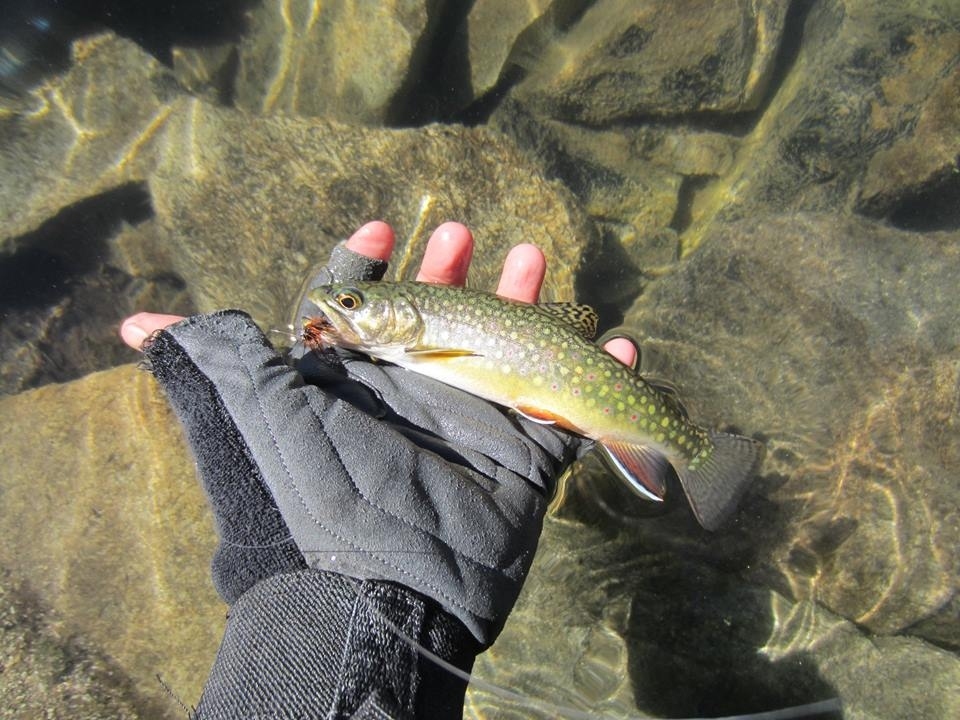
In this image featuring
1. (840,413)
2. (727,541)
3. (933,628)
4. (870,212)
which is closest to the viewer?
(933,628)

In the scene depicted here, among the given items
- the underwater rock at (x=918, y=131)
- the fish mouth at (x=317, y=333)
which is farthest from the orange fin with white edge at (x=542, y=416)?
the underwater rock at (x=918, y=131)

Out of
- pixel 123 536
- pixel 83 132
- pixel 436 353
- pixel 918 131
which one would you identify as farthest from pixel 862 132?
pixel 83 132

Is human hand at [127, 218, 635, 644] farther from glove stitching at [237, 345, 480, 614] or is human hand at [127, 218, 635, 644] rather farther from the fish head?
the fish head

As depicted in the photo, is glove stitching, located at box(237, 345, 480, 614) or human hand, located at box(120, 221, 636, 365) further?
human hand, located at box(120, 221, 636, 365)

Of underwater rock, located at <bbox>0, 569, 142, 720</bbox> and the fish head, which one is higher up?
the fish head

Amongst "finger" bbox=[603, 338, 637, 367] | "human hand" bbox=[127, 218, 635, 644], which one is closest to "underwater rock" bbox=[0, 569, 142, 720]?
"human hand" bbox=[127, 218, 635, 644]

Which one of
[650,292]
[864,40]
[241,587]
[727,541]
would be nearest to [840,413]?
[727,541]

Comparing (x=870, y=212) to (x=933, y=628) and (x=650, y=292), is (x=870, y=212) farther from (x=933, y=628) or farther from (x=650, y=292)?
(x=933, y=628)

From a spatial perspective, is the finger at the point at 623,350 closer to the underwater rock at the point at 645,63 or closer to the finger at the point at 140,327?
the finger at the point at 140,327
